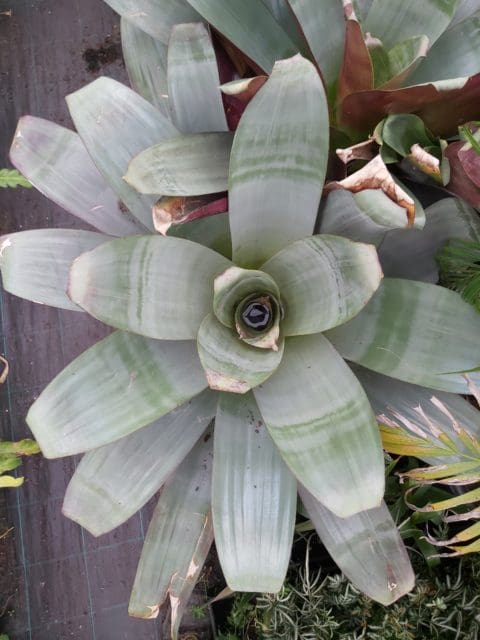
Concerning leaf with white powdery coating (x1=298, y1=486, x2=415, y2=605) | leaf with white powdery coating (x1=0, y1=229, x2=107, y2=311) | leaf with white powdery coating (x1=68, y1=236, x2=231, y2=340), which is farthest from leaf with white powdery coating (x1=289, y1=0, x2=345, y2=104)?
leaf with white powdery coating (x1=298, y1=486, x2=415, y2=605)

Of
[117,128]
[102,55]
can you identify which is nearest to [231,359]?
[117,128]

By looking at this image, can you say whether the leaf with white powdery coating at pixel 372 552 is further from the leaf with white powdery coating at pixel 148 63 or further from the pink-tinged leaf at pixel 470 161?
the leaf with white powdery coating at pixel 148 63

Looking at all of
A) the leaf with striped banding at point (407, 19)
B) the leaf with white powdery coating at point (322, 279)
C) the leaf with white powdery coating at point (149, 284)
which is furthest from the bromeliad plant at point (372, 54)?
the leaf with white powdery coating at point (149, 284)

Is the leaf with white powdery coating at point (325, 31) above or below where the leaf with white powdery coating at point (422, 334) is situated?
above

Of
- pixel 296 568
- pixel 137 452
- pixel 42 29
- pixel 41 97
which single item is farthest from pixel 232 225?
pixel 42 29

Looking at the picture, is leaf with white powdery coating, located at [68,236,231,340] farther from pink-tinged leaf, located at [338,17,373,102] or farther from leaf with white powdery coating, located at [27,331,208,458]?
pink-tinged leaf, located at [338,17,373,102]

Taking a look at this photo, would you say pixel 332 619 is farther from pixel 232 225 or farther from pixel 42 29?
pixel 42 29
